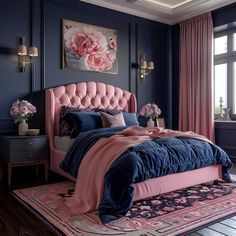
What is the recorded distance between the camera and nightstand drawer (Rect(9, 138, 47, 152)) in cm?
369

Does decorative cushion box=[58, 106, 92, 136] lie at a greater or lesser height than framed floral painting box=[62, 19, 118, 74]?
lesser

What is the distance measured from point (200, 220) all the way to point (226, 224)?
0.70 ft

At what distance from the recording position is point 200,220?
94.5 inches

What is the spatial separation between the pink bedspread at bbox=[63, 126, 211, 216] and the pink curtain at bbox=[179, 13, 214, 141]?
274 centimetres

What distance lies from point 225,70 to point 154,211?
3964mm

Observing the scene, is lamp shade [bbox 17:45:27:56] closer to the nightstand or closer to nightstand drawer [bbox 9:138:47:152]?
nightstand drawer [bbox 9:138:47:152]

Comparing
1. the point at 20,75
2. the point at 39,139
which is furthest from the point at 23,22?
the point at 39,139

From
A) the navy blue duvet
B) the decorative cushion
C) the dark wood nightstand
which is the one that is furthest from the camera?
the decorative cushion

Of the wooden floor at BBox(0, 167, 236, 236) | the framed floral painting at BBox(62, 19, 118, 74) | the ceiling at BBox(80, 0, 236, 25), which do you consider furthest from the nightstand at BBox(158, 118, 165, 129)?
the wooden floor at BBox(0, 167, 236, 236)

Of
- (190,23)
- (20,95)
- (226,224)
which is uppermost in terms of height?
(190,23)

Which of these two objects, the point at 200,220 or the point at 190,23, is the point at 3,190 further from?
the point at 190,23

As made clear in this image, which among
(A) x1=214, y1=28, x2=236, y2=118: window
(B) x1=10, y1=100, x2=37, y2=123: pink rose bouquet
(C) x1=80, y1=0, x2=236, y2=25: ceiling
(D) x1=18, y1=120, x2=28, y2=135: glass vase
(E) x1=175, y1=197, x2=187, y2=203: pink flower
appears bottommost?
(E) x1=175, y1=197, x2=187, y2=203: pink flower

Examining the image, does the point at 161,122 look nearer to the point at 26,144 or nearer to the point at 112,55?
→ the point at 112,55

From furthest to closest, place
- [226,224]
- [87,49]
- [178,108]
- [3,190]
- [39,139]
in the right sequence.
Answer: [178,108]
[87,49]
[39,139]
[3,190]
[226,224]
